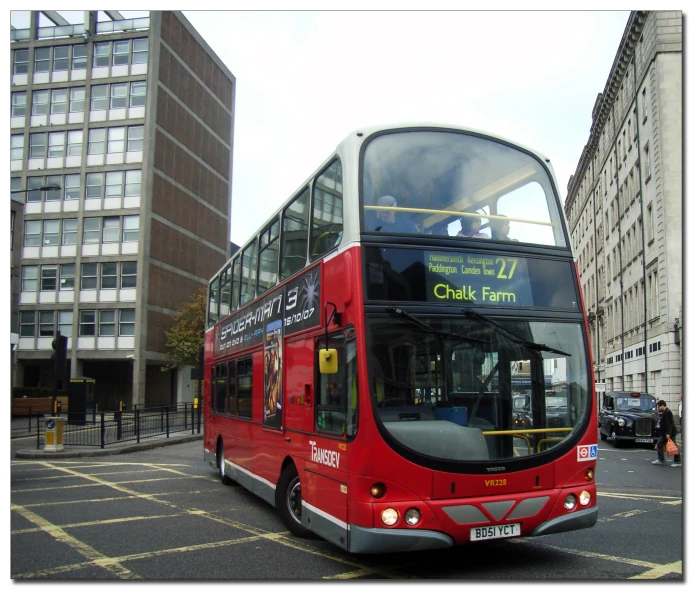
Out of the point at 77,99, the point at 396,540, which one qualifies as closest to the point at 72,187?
the point at 77,99

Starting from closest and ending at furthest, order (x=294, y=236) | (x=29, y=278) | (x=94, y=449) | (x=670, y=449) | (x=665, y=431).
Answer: (x=294, y=236), (x=670, y=449), (x=665, y=431), (x=94, y=449), (x=29, y=278)

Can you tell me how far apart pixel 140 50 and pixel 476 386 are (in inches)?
1904

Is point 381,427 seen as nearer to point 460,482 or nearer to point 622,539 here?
point 460,482

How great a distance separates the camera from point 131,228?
4816 centimetres

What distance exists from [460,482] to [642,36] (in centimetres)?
3786

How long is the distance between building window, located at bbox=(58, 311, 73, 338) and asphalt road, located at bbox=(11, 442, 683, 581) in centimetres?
3706

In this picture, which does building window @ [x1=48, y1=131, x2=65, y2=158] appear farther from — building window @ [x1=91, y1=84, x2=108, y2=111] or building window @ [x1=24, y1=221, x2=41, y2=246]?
building window @ [x1=24, y1=221, x2=41, y2=246]

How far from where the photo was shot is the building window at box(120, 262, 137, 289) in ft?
157

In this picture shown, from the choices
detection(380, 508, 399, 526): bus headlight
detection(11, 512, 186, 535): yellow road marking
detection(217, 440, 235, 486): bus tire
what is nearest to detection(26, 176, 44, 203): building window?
detection(217, 440, 235, 486): bus tire

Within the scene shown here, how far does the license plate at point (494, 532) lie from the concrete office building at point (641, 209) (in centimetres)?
2891

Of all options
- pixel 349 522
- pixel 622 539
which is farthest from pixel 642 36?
pixel 349 522

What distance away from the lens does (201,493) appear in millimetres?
12664

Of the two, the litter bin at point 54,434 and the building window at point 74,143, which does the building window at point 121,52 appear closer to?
the building window at point 74,143

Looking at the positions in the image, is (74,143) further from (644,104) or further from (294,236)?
(294,236)
